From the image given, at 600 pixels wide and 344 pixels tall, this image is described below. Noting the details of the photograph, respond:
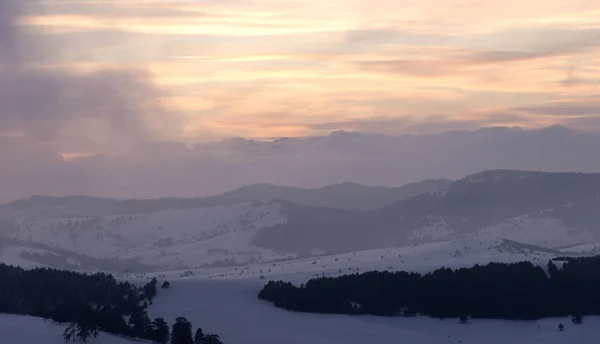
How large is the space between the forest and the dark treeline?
30.7ft

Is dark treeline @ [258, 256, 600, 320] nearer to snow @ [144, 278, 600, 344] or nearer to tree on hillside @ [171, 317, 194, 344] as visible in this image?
snow @ [144, 278, 600, 344]

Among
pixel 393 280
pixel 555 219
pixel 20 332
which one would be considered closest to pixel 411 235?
pixel 555 219

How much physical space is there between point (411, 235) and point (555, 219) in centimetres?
2624

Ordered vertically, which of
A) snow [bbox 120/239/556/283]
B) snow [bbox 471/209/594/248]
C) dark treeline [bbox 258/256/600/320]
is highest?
snow [bbox 471/209/594/248]

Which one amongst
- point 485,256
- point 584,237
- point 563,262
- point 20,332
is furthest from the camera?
point 584,237

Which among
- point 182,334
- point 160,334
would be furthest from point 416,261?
point 182,334

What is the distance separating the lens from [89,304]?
56.7 meters

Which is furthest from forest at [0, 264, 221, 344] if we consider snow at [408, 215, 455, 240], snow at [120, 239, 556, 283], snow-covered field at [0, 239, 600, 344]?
snow at [408, 215, 455, 240]

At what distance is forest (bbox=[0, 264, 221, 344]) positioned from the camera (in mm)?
47250

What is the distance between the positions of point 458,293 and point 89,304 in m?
21.8

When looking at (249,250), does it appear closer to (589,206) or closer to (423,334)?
(589,206)

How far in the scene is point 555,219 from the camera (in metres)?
180

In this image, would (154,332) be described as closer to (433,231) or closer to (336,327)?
A: (336,327)

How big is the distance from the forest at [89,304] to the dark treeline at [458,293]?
30.7 ft
